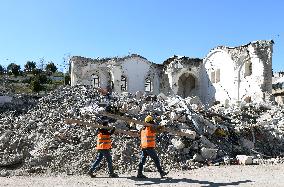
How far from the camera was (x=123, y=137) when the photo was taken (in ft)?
35.7

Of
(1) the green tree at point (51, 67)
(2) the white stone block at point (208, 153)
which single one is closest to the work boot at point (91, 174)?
(2) the white stone block at point (208, 153)

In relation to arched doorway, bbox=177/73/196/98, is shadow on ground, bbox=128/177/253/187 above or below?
below

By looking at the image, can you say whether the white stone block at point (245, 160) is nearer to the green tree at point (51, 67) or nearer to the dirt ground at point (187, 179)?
the dirt ground at point (187, 179)

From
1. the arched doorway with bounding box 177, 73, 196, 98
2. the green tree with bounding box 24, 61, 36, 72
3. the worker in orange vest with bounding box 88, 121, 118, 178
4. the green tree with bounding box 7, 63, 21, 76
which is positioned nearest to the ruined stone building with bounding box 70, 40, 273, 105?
the arched doorway with bounding box 177, 73, 196, 98

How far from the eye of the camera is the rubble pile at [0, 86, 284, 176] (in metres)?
10.2

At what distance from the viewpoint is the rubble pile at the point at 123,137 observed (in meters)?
10.2

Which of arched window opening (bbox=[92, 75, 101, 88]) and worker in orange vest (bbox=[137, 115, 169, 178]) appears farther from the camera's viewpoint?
arched window opening (bbox=[92, 75, 101, 88])

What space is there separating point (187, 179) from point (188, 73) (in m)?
22.5

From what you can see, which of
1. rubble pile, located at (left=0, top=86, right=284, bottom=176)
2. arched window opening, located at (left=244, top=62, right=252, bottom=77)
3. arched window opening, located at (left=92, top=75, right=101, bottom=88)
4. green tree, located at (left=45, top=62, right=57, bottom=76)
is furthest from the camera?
green tree, located at (left=45, top=62, right=57, bottom=76)

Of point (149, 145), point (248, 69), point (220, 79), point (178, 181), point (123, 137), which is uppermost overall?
point (248, 69)

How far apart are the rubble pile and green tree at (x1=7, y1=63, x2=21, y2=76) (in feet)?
119

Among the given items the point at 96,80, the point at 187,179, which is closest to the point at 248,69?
the point at 96,80

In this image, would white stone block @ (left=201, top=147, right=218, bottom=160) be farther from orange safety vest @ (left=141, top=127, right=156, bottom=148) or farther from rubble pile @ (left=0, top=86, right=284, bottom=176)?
orange safety vest @ (left=141, top=127, right=156, bottom=148)

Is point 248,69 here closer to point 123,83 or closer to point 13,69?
point 123,83
